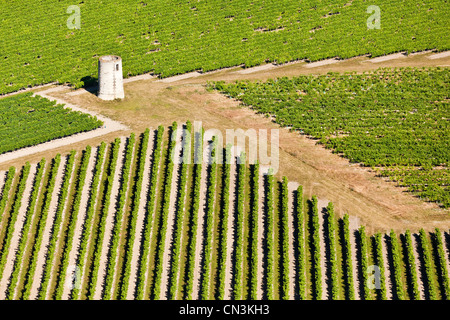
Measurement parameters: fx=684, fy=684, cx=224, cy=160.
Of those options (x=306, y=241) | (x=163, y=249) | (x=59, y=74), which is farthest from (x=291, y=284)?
(x=59, y=74)

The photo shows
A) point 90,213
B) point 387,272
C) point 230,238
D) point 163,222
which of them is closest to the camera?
point 387,272

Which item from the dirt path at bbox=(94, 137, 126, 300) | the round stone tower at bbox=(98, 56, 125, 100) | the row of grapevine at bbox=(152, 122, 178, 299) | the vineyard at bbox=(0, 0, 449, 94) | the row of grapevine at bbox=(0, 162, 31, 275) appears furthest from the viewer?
the vineyard at bbox=(0, 0, 449, 94)

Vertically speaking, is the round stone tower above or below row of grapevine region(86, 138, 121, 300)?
above

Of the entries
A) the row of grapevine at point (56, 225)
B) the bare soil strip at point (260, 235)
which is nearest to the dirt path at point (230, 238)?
the bare soil strip at point (260, 235)

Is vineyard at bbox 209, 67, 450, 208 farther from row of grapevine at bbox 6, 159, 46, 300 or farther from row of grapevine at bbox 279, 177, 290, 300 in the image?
row of grapevine at bbox 6, 159, 46, 300

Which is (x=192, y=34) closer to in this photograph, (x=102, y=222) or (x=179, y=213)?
(x=179, y=213)

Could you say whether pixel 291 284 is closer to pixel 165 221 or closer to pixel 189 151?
pixel 165 221

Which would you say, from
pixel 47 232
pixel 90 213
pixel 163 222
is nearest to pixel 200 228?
pixel 163 222

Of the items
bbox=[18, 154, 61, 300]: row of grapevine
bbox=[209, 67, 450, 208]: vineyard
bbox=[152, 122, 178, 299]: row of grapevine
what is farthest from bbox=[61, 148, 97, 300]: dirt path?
bbox=[209, 67, 450, 208]: vineyard
